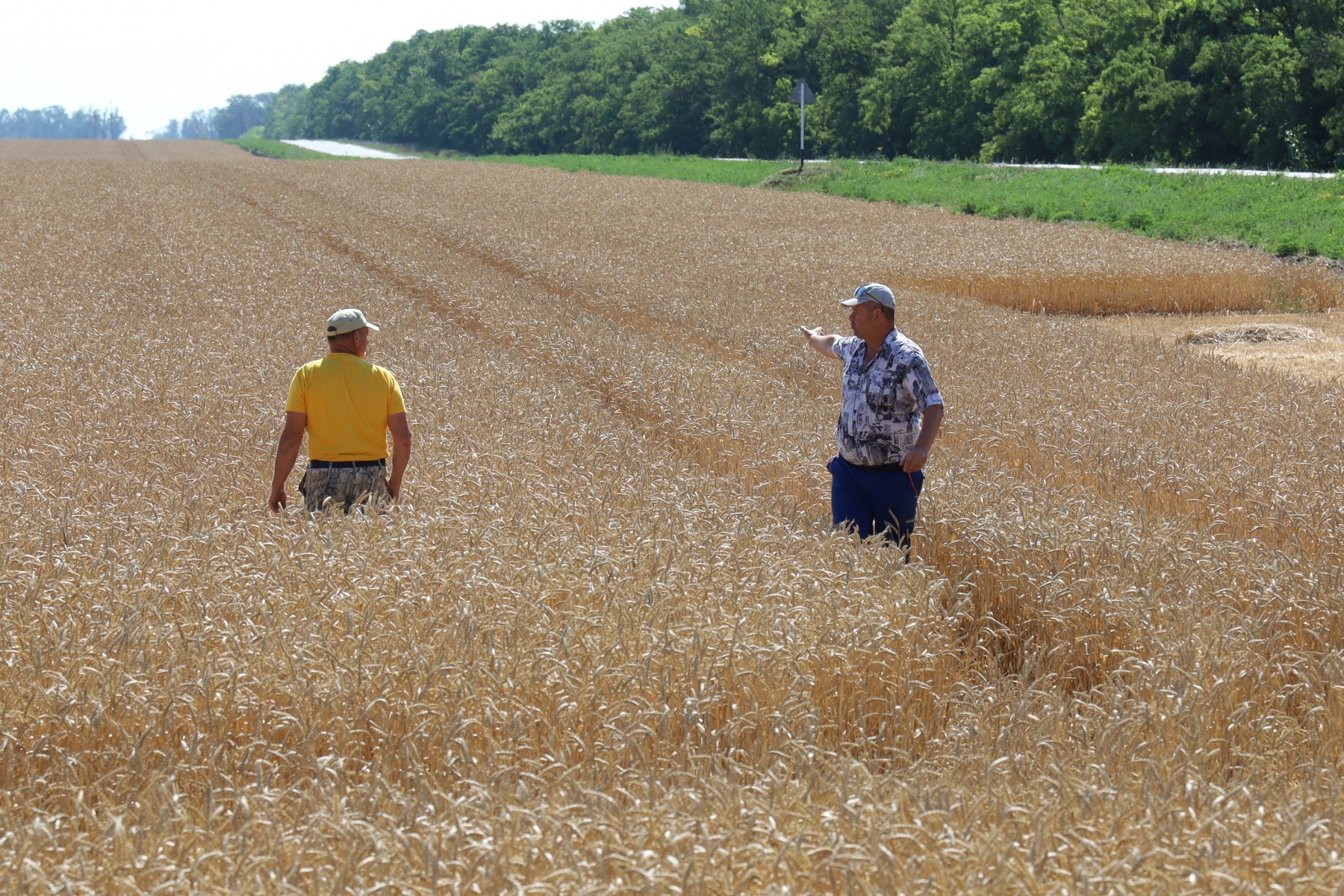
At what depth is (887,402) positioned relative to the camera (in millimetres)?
6445

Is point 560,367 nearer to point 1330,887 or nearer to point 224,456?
point 224,456

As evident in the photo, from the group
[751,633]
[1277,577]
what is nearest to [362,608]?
[751,633]

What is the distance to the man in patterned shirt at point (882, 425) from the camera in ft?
20.9

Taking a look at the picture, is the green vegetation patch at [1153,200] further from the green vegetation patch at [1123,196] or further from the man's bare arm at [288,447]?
the man's bare arm at [288,447]

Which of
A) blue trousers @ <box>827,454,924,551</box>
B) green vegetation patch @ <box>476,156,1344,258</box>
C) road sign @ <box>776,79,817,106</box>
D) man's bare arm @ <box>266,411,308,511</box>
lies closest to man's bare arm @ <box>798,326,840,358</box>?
blue trousers @ <box>827,454,924,551</box>

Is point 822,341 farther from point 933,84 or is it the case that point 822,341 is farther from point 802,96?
point 933,84

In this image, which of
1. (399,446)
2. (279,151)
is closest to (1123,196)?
(399,446)

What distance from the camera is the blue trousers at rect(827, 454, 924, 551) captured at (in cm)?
659

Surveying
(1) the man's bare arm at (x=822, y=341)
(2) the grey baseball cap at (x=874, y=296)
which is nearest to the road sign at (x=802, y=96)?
(1) the man's bare arm at (x=822, y=341)

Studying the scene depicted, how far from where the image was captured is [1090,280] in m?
20.3

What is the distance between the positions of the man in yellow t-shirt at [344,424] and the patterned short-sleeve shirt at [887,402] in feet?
7.78

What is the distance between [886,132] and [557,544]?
203 ft

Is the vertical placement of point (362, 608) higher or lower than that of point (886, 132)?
lower

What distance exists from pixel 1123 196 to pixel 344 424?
29.3m
